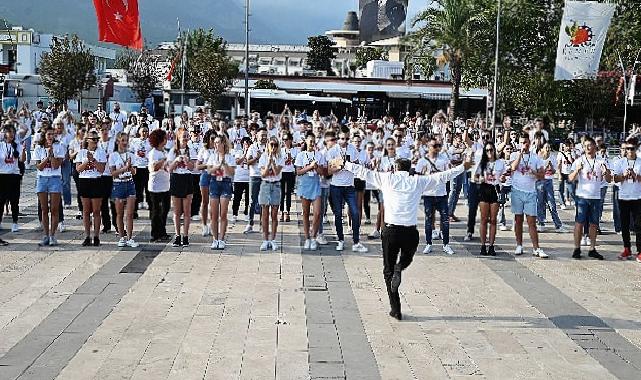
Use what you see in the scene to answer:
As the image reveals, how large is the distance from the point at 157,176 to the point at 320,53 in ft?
283

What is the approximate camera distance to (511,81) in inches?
1465

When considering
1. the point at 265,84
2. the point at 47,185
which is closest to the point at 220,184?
the point at 47,185

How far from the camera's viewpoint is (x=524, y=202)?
37.3 ft

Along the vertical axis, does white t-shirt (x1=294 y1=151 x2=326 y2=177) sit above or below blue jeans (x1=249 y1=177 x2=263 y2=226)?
above

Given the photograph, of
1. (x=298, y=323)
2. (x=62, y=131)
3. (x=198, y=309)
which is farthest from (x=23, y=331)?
(x=62, y=131)

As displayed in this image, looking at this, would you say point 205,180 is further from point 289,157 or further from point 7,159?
point 7,159

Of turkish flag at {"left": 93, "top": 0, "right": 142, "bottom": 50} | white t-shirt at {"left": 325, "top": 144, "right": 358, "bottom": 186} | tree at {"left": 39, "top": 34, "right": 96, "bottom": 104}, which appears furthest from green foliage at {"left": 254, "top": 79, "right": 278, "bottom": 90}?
white t-shirt at {"left": 325, "top": 144, "right": 358, "bottom": 186}

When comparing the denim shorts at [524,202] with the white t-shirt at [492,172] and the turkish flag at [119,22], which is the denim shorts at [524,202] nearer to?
the white t-shirt at [492,172]

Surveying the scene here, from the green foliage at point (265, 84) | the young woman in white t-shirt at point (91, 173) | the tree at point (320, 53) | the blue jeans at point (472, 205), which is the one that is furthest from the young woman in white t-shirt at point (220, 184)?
the tree at point (320, 53)

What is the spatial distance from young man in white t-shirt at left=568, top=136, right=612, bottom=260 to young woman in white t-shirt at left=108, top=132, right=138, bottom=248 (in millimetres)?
6812

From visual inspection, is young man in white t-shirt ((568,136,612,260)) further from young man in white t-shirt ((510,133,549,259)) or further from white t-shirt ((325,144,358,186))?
white t-shirt ((325,144,358,186))

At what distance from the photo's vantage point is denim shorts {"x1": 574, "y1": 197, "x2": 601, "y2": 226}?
38.3 ft

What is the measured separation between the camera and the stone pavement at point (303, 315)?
6.66 metres

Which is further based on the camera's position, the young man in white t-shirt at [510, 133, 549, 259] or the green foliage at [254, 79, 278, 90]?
the green foliage at [254, 79, 278, 90]
